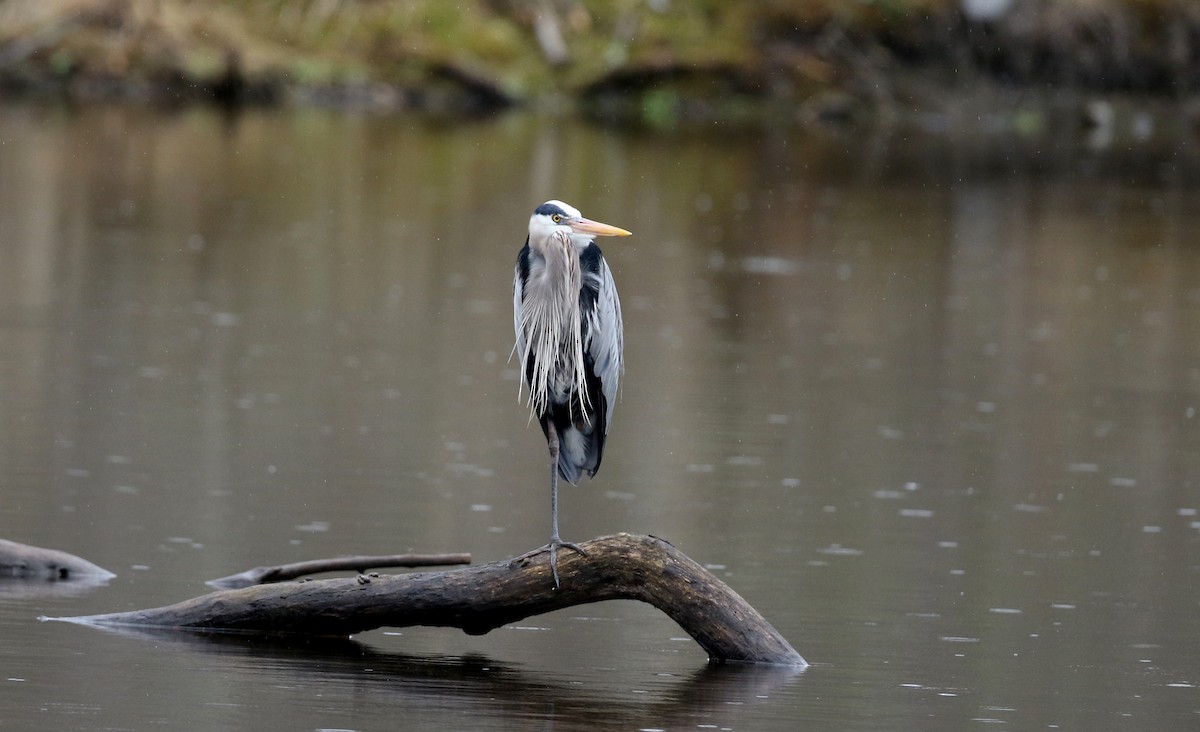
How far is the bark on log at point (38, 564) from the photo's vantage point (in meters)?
8.96

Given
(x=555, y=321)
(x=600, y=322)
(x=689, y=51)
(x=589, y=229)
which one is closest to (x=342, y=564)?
(x=555, y=321)

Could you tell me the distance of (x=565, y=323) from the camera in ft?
27.5

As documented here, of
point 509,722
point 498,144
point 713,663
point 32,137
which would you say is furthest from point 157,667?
point 498,144

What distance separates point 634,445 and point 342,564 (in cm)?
518

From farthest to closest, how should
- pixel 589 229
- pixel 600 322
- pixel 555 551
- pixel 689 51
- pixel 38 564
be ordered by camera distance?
pixel 689 51, pixel 38 564, pixel 600 322, pixel 589 229, pixel 555 551

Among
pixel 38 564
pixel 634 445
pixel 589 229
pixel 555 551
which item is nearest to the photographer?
pixel 555 551

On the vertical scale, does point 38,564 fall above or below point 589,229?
below

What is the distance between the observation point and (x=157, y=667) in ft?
25.4

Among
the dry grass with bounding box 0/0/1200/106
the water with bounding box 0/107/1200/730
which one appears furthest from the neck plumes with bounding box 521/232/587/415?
the dry grass with bounding box 0/0/1200/106

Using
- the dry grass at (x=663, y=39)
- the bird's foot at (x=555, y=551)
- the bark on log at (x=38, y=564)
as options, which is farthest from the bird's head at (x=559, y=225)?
the dry grass at (x=663, y=39)

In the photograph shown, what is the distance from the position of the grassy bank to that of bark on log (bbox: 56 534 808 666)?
36.8 m

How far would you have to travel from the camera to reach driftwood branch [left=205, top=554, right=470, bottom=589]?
27.0ft

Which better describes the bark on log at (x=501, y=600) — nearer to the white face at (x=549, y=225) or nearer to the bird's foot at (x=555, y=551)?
the bird's foot at (x=555, y=551)

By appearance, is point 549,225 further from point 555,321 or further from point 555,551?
point 555,551
